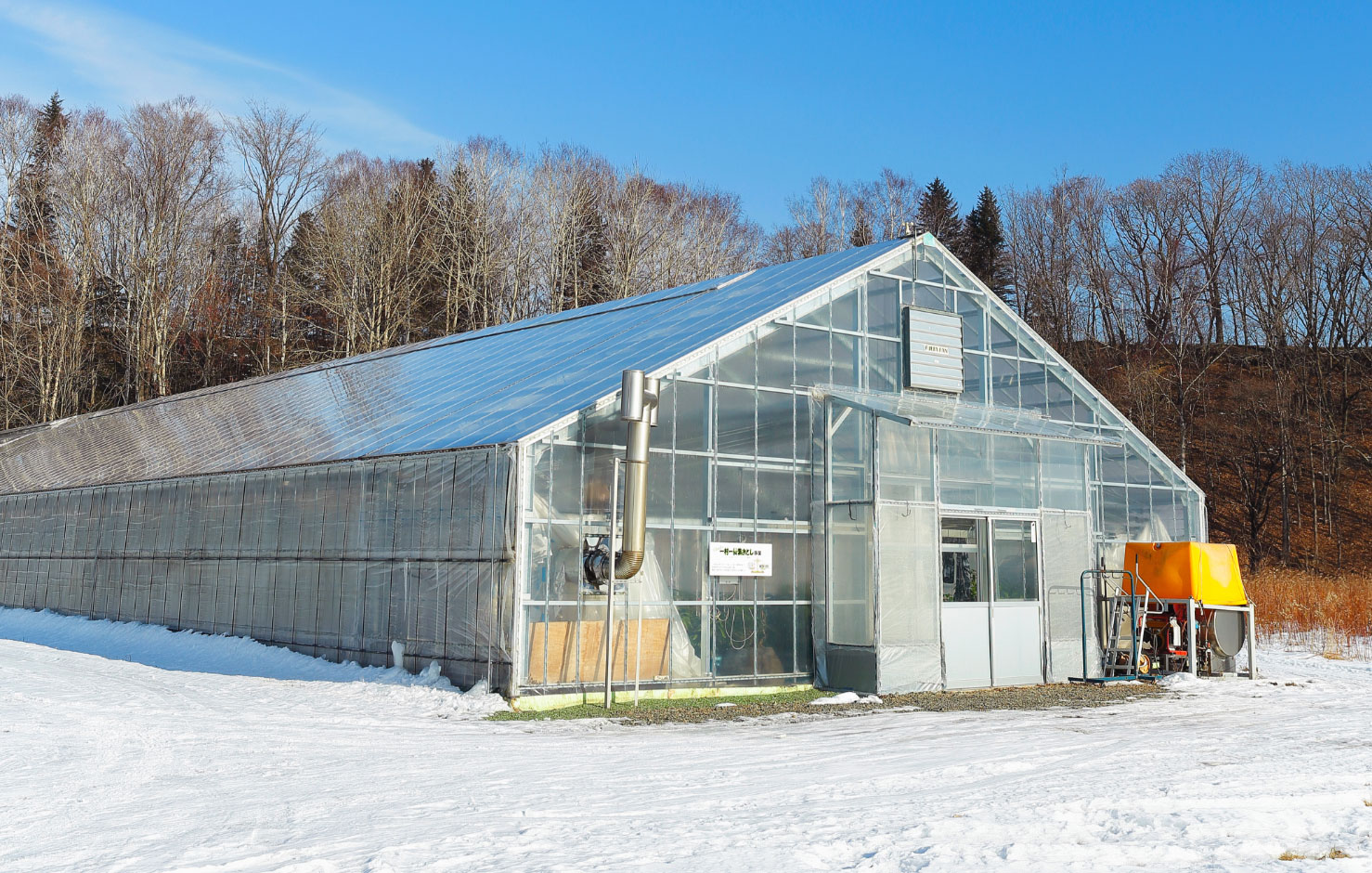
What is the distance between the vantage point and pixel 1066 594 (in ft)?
63.0

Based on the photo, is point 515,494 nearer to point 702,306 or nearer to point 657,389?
point 657,389

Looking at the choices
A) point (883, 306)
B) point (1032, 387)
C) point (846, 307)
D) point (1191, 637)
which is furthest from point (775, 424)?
point (1191, 637)

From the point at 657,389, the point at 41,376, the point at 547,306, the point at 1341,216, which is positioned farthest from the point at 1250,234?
the point at 41,376

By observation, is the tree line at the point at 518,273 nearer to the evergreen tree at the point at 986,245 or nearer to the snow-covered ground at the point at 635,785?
the evergreen tree at the point at 986,245

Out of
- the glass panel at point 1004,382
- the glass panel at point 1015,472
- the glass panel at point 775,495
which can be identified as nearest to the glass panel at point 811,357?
the glass panel at point 775,495

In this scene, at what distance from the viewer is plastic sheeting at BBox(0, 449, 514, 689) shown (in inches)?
602

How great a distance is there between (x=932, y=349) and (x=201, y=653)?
43.8 ft

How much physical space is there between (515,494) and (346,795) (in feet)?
20.5

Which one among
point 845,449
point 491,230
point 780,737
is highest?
point 491,230

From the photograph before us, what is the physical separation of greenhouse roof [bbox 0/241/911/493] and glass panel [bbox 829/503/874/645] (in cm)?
328

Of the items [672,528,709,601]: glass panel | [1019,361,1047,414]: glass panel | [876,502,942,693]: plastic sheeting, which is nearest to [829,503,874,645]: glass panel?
[876,502,942,693]: plastic sheeting

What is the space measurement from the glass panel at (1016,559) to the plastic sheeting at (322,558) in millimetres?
7912

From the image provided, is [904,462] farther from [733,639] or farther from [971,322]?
[971,322]

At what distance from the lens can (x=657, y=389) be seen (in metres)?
15.6
